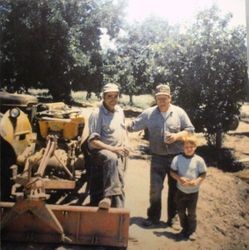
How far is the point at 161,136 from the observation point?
2.46m

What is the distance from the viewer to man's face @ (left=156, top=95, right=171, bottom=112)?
2443mm

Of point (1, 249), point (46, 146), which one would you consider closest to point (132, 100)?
point (46, 146)

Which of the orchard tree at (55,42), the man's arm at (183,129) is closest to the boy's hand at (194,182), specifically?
the man's arm at (183,129)

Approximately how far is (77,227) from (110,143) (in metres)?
0.50

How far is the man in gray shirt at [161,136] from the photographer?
96.3 inches

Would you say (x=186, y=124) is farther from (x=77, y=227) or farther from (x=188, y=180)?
(x=77, y=227)

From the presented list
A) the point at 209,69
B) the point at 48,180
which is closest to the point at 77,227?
the point at 48,180

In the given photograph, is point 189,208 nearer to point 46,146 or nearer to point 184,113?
point 184,113

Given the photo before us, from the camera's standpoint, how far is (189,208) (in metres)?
2.34

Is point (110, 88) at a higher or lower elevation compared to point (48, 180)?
higher

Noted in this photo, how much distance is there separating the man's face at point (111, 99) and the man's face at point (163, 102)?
272mm

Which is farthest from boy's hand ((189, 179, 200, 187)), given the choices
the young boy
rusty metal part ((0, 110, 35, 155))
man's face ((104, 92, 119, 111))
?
rusty metal part ((0, 110, 35, 155))

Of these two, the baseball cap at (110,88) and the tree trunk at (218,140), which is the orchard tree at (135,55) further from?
the tree trunk at (218,140)

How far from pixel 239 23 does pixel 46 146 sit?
1422 millimetres
